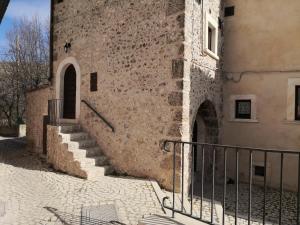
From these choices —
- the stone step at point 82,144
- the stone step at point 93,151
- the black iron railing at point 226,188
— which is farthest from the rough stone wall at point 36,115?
the black iron railing at point 226,188

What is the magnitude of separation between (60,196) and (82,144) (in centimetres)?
261

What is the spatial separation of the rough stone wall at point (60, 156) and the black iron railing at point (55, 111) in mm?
588

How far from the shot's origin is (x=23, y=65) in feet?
61.7

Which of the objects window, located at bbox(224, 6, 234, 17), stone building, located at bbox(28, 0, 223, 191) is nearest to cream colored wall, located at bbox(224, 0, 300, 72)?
window, located at bbox(224, 6, 234, 17)

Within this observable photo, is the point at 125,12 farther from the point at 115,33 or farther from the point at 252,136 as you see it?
the point at 252,136

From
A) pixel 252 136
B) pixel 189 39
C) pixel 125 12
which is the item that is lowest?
pixel 252 136

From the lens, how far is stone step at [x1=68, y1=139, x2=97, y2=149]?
26.5ft

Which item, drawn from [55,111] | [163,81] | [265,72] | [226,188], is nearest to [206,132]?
[226,188]

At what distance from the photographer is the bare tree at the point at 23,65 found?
18719 mm

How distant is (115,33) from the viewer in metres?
8.26

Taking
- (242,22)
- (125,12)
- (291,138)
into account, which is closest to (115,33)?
(125,12)

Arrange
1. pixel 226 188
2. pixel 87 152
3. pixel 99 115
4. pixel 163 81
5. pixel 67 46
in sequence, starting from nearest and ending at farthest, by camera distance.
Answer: pixel 163 81
pixel 87 152
pixel 99 115
pixel 226 188
pixel 67 46

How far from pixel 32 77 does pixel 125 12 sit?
12.8 m

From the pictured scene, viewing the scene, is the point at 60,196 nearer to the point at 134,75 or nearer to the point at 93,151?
the point at 93,151
